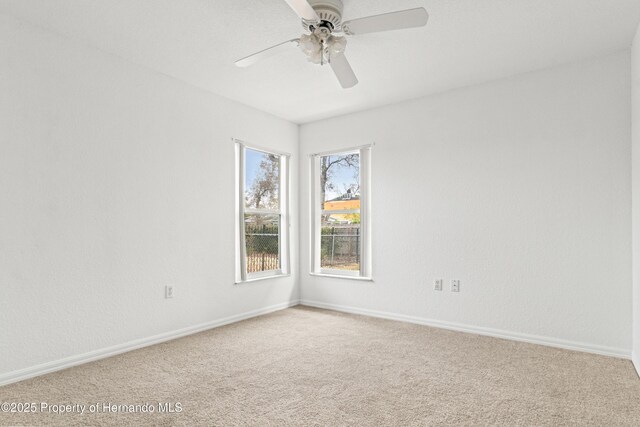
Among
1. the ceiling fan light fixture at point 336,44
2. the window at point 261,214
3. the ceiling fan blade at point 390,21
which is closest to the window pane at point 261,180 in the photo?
the window at point 261,214

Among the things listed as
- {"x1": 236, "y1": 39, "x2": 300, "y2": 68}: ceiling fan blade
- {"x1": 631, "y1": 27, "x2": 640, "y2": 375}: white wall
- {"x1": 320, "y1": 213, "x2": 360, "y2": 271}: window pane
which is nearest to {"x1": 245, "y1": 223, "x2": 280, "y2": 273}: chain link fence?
{"x1": 320, "y1": 213, "x2": 360, "y2": 271}: window pane

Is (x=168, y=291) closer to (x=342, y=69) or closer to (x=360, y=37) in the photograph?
(x=342, y=69)

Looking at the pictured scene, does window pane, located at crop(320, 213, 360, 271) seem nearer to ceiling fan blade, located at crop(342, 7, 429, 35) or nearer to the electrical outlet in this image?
the electrical outlet

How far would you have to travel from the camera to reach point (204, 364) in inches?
109

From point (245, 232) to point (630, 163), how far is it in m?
3.54

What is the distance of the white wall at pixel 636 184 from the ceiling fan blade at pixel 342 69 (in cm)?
196

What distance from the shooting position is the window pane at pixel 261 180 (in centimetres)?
437

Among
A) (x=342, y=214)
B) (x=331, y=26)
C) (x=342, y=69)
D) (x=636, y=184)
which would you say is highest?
(x=331, y=26)

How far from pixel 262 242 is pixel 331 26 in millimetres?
2730

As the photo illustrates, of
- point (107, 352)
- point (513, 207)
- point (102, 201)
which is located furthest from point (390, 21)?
point (107, 352)

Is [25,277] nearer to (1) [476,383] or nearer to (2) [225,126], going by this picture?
(2) [225,126]

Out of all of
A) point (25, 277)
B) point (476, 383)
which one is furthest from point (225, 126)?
point (476, 383)

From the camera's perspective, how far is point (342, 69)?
266 centimetres

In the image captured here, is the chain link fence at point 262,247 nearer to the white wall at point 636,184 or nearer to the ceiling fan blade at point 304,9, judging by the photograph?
the ceiling fan blade at point 304,9
